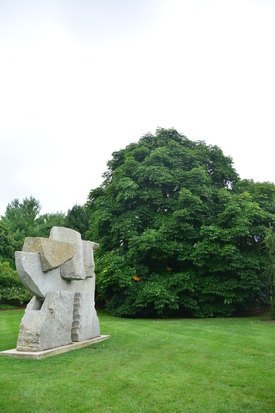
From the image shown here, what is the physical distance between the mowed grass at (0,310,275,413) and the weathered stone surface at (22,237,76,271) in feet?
6.70

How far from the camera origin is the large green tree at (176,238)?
19.4 meters

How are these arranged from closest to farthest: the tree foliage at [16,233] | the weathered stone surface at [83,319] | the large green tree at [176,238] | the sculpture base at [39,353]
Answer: the sculpture base at [39,353]
the weathered stone surface at [83,319]
the large green tree at [176,238]
the tree foliage at [16,233]

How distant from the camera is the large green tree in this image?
1942 cm

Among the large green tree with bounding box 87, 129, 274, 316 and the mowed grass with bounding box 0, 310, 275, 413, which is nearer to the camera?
the mowed grass with bounding box 0, 310, 275, 413

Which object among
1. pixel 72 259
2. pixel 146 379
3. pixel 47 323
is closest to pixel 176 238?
pixel 72 259

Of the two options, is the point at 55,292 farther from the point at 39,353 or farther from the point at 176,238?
the point at 176,238

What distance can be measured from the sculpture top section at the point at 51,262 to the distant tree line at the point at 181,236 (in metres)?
8.72

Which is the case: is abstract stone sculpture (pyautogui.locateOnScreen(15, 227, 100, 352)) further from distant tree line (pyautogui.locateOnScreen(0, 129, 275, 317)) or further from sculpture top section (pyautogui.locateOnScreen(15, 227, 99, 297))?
distant tree line (pyautogui.locateOnScreen(0, 129, 275, 317))

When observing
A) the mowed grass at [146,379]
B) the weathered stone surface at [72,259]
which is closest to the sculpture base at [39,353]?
the mowed grass at [146,379]

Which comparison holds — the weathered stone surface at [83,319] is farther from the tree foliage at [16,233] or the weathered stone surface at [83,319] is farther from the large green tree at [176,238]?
the tree foliage at [16,233]

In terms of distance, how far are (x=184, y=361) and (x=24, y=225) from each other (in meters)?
38.8

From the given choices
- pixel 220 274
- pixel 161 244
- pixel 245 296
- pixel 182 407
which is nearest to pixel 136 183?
pixel 161 244

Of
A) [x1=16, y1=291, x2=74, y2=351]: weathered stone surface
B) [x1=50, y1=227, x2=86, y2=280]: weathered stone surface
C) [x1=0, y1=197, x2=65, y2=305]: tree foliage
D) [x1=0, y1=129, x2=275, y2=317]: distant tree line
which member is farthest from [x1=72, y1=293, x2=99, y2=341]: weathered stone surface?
[x1=0, y1=197, x2=65, y2=305]: tree foliage

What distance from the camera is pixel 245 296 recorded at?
1970 cm
